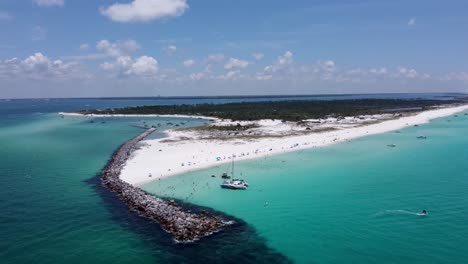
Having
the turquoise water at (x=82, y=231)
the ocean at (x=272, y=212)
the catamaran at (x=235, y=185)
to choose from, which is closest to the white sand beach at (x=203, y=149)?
the ocean at (x=272, y=212)

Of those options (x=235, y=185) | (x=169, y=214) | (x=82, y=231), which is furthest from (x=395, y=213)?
(x=82, y=231)

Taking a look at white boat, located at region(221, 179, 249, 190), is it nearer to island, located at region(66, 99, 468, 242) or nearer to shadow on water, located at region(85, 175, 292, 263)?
island, located at region(66, 99, 468, 242)

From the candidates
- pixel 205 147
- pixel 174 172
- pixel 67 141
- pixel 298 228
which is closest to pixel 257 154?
pixel 205 147

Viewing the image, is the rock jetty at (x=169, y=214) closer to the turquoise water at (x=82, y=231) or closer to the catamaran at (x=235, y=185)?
the turquoise water at (x=82, y=231)

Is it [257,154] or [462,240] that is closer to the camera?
[462,240]

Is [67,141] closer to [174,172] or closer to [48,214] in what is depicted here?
[174,172]

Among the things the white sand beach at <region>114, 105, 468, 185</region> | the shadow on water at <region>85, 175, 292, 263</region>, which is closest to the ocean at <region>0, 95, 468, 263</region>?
the shadow on water at <region>85, 175, 292, 263</region>
